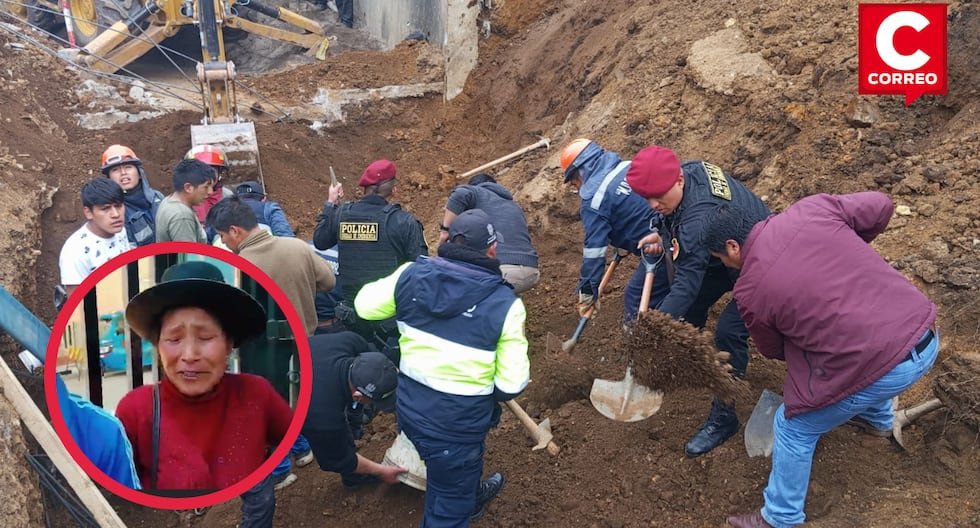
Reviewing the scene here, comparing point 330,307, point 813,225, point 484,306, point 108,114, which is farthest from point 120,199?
point 108,114

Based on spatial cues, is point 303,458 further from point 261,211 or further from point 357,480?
point 261,211

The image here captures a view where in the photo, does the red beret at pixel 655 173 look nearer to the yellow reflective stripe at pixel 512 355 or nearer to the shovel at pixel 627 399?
the shovel at pixel 627 399

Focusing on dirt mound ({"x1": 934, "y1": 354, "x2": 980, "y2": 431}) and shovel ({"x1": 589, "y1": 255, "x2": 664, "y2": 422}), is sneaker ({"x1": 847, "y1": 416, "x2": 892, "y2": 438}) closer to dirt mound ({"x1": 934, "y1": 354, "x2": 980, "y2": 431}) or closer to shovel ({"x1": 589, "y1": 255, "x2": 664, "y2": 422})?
dirt mound ({"x1": 934, "y1": 354, "x2": 980, "y2": 431})

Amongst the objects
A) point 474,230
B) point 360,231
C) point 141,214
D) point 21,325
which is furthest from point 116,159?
point 474,230

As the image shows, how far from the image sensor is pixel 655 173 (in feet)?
11.6

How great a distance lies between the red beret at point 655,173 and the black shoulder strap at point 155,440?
2.60m

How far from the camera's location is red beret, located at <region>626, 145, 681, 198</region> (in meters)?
3.53

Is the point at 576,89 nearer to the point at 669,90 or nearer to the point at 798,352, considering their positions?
the point at 669,90

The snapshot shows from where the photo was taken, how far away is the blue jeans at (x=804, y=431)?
2.79 m

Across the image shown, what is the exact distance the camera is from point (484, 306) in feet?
10.1

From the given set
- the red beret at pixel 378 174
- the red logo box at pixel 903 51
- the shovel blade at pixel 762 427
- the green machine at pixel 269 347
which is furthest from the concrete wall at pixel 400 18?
the green machine at pixel 269 347

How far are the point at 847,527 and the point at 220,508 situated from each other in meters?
3.50

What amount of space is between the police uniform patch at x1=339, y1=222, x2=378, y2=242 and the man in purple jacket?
2.24m

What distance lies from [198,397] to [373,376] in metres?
1.72
